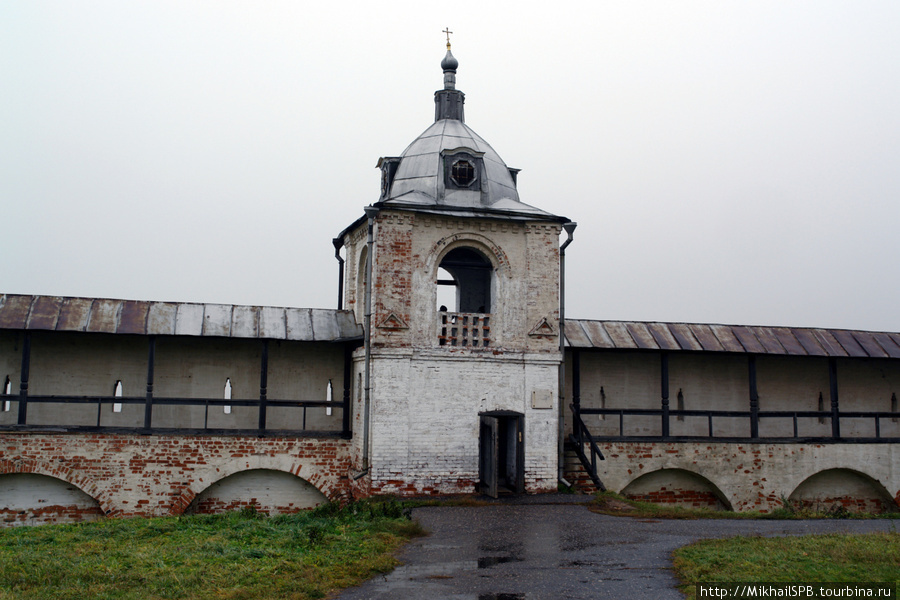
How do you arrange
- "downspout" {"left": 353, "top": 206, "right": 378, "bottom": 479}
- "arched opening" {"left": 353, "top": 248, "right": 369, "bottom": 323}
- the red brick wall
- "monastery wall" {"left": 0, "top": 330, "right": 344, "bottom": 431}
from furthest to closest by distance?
"arched opening" {"left": 353, "top": 248, "right": 369, "bottom": 323}
"monastery wall" {"left": 0, "top": 330, "right": 344, "bottom": 431}
"downspout" {"left": 353, "top": 206, "right": 378, "bottom": 479}
the red brick wall

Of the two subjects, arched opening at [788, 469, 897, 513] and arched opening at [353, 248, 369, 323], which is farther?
arched opening at [788, 469, 897, 513]

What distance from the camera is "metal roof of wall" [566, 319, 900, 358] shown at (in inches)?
715

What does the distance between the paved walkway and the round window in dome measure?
6460mm

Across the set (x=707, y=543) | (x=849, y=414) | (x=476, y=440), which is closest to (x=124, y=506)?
(x=476, y=440)

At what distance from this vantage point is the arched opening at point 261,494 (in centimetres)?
1622

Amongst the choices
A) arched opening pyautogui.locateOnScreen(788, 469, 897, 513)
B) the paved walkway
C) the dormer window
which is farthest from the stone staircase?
the dormer window

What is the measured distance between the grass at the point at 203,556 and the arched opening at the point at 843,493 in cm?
1078

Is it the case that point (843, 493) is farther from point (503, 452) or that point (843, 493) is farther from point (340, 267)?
point (340, 267)

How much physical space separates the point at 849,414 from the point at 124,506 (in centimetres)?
1608

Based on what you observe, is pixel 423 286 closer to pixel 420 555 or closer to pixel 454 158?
pixel 454 158

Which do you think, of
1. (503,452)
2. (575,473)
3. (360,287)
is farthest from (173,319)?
(575,473)

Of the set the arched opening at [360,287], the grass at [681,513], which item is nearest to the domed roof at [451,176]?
the arched opening at [360,287]

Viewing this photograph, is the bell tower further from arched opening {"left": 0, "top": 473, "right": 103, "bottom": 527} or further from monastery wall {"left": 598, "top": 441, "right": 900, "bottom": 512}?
arched opening {"left": 0, "top": 473, "right": 103, "bottom": 527}

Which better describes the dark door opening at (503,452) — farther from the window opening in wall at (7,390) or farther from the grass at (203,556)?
the window opening in wall at (7,390)
